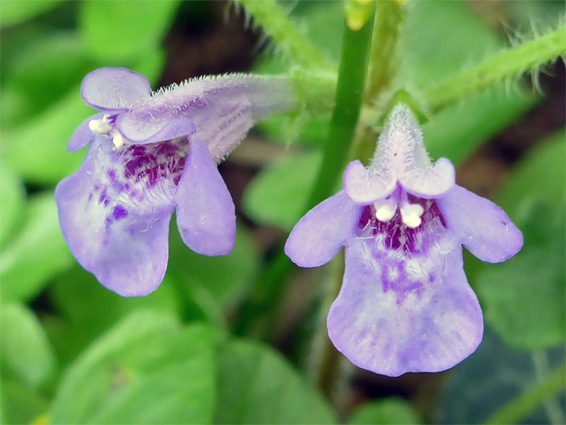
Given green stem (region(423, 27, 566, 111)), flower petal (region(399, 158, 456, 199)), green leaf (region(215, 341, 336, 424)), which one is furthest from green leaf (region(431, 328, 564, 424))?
flower petal (region(399, 158, 456, 199))

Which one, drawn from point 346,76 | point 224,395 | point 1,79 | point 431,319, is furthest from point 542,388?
point 1,79

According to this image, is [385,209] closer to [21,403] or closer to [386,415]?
[386,415]

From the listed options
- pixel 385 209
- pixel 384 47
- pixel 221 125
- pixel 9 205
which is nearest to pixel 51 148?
pixel 9 205

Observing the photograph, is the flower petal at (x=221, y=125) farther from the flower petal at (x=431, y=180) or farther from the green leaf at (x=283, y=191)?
the green leaf at (x=283, y=191)

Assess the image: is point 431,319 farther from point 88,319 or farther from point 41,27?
point 41,27

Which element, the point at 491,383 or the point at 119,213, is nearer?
the point at 119,213

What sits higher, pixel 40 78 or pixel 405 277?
pixel 405 277
